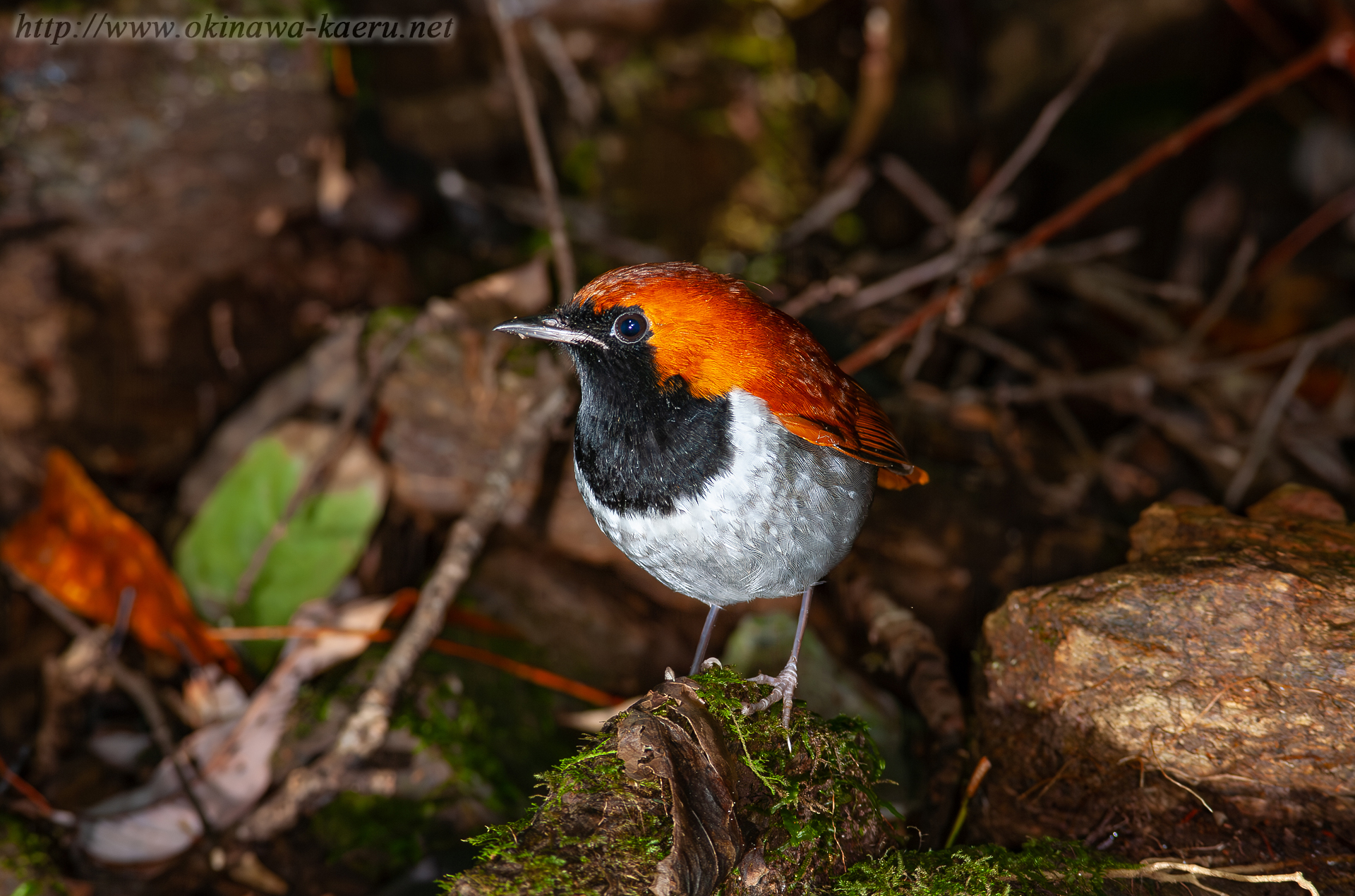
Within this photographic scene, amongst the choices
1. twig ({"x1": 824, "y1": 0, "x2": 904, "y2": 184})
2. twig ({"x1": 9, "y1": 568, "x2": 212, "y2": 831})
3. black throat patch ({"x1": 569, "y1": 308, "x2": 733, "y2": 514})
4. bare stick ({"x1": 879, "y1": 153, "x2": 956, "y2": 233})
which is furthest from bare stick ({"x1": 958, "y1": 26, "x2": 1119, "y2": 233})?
twig ({"x1": 9, "y1": 568, "x2": 212, "y2": 831})

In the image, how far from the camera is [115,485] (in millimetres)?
4551

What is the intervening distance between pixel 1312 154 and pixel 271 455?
24.6ft

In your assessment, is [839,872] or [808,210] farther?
[808,210]

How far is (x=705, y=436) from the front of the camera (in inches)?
101

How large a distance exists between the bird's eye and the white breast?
0.33 metres

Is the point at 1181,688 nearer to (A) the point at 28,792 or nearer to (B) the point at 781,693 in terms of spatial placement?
(B) the point at 781,693

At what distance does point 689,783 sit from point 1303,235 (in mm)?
6726

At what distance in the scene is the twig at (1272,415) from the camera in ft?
14.8

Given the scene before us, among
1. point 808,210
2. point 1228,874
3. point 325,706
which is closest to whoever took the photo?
point 1228,874

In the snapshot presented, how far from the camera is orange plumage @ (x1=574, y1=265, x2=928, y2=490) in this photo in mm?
2607

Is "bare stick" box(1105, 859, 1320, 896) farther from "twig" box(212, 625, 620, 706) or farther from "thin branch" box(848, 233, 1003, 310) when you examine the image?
"thin branch" box(848, 233, 1003, 310)

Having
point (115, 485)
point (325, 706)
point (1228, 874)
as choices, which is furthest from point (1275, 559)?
point (115, 485)

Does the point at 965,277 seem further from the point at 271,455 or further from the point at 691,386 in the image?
the point at 271,455

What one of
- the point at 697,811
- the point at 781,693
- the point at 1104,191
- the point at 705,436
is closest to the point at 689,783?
the point at 697,811
